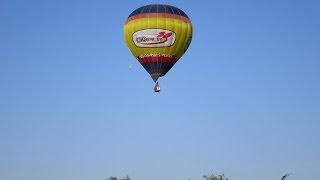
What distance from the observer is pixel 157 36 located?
258ft

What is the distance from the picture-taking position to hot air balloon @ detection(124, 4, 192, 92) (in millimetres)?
78562

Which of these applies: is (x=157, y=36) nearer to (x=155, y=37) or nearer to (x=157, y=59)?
(x=155, y=37)

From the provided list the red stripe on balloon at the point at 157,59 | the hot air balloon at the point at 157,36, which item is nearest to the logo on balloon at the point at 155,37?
the hot air balloon at the point at 157,36

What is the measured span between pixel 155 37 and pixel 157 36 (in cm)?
24

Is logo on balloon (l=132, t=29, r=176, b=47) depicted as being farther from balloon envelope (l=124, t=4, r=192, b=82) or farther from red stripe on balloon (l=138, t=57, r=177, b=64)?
red stripe on balloon (l=138, t=57, r=177, b=64)

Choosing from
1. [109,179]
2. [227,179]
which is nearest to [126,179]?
[109,179]

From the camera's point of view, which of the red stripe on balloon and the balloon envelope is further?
the red stripe on balloon

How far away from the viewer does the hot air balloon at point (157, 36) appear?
3093 inches

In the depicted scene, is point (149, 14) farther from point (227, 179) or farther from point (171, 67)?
point (227, 179)

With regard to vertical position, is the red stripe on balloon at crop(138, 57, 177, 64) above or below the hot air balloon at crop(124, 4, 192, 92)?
below

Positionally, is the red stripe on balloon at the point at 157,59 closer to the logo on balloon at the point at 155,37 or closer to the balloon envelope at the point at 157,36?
the balloon envelope at the point at 157,36

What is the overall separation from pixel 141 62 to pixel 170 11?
634 cm

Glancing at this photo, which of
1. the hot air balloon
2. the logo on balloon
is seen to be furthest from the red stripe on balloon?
the logo on balloon

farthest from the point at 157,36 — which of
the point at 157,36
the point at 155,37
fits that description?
the point at 155,37
